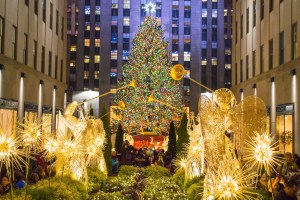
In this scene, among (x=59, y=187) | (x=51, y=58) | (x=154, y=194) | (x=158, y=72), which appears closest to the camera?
(x=59, y=187)

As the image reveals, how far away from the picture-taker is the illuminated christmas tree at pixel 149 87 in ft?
153

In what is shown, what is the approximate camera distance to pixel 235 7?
3972 cm

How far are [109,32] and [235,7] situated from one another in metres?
34.4

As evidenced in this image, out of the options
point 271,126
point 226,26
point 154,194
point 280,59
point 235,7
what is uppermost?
point 226,26

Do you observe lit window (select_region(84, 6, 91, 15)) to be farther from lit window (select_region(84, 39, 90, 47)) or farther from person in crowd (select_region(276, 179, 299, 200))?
person in crowd (select_region(276, 179, 299, 200))

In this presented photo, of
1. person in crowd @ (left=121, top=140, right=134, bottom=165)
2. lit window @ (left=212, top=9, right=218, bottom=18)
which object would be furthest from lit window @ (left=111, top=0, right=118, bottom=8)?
person in crowd @ (left=121, top=140, right=134, bottom=165)

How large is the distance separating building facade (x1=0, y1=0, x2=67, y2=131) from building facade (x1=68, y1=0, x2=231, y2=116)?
3160 centimetres

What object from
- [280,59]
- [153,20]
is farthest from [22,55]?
[153,20]

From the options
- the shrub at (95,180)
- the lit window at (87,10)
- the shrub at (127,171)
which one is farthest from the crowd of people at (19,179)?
the lit window at (87,10)

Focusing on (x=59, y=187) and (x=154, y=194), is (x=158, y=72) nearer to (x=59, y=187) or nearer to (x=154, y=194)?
(x=154, y=194)

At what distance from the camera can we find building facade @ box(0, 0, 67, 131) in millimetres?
23672

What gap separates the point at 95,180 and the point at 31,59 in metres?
13.7

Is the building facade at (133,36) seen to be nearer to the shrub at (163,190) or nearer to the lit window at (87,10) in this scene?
the lit window at (87,10)

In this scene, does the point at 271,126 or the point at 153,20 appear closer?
the point at 271,126
